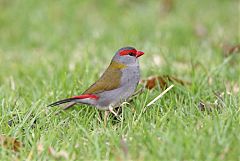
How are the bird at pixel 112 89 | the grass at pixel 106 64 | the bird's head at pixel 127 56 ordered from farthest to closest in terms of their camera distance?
the bird's head at pixel 127 56 → the bird at pixel 112 89 → the grass at pixel 106 64

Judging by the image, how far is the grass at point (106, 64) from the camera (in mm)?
3182

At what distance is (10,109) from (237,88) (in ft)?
6.44

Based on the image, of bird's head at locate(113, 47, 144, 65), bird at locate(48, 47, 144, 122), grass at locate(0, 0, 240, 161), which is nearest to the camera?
→ grass at locate(0, 0, 240, 161)

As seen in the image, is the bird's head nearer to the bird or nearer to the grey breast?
the bird

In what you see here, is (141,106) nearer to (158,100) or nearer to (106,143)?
(158,100)

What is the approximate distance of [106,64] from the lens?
224 inches

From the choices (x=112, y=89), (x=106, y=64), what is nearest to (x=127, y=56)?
(x=112, y=89)

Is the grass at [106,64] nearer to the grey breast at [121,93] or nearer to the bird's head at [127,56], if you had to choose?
the grey breast at [121,93]

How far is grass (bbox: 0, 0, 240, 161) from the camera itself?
3182mm

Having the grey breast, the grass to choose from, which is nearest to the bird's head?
the grey breast

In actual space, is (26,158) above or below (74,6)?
below

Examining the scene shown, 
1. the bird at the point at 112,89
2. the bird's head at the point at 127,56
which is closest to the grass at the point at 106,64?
the bird at the point at 112,89

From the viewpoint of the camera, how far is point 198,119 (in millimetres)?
3535

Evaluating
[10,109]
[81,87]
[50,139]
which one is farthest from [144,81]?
[50,139]
